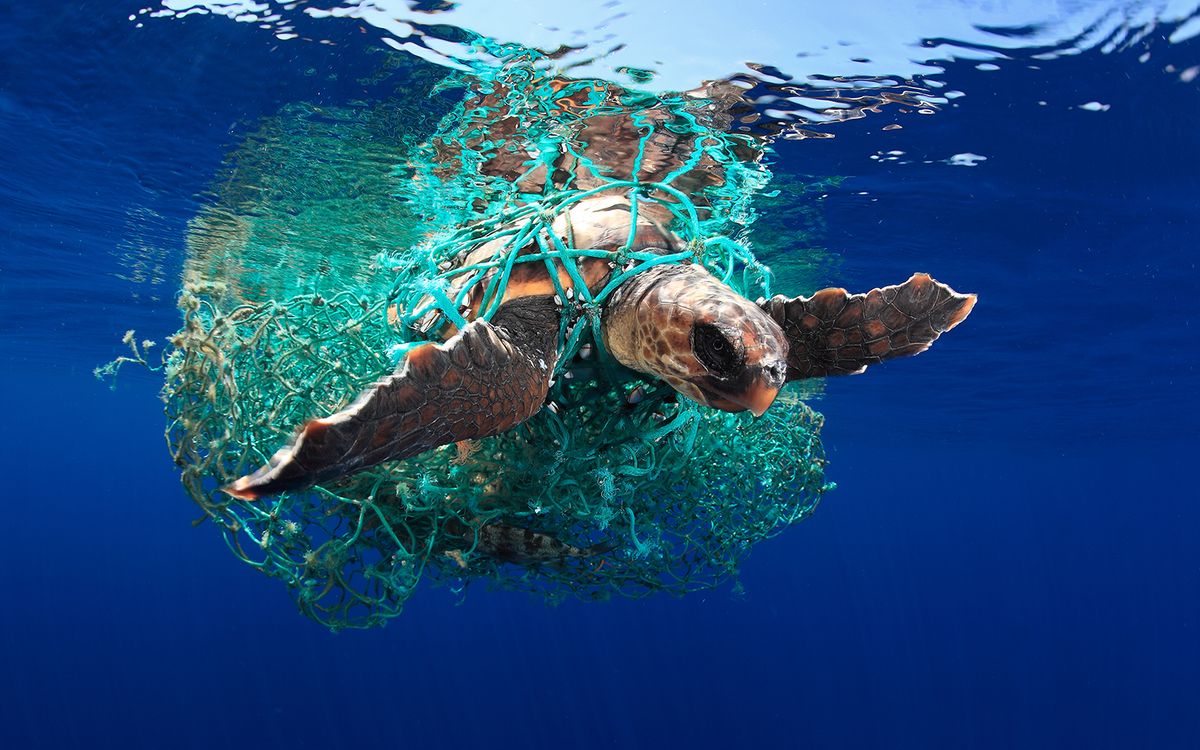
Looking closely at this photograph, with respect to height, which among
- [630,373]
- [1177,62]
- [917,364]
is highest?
[1177,62]

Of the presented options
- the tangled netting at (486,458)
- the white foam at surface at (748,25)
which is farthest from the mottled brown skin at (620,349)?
the white foam at surface at (748,25)

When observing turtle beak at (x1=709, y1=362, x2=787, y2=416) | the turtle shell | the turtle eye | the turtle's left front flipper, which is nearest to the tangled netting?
the turtle shell

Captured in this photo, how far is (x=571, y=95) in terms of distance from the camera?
18.1 ft

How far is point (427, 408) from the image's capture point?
2.10 m

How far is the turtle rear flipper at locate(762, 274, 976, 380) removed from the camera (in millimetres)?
2963

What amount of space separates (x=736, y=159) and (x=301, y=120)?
4.20m

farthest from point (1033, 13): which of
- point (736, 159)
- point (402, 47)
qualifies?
point (402, 47)

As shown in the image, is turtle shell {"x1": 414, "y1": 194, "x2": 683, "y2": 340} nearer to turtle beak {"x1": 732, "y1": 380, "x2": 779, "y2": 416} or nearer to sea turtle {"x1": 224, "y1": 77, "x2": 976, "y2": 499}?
sea turtle {"x1": 224, "y1": 77, "x2": 976, "y2": 499}

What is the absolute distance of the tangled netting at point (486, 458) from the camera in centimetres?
285

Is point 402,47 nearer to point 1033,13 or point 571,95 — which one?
point 571,95

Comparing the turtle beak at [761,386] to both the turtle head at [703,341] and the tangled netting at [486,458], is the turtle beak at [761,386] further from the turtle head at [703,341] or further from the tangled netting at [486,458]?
the tangled netting at [486,458]

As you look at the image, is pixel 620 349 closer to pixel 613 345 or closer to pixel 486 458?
pixel 613 345

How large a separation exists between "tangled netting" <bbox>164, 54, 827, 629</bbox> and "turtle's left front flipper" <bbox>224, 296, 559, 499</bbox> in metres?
0.35

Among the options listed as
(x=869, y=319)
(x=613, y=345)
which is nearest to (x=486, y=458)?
(x=613, y=345)
